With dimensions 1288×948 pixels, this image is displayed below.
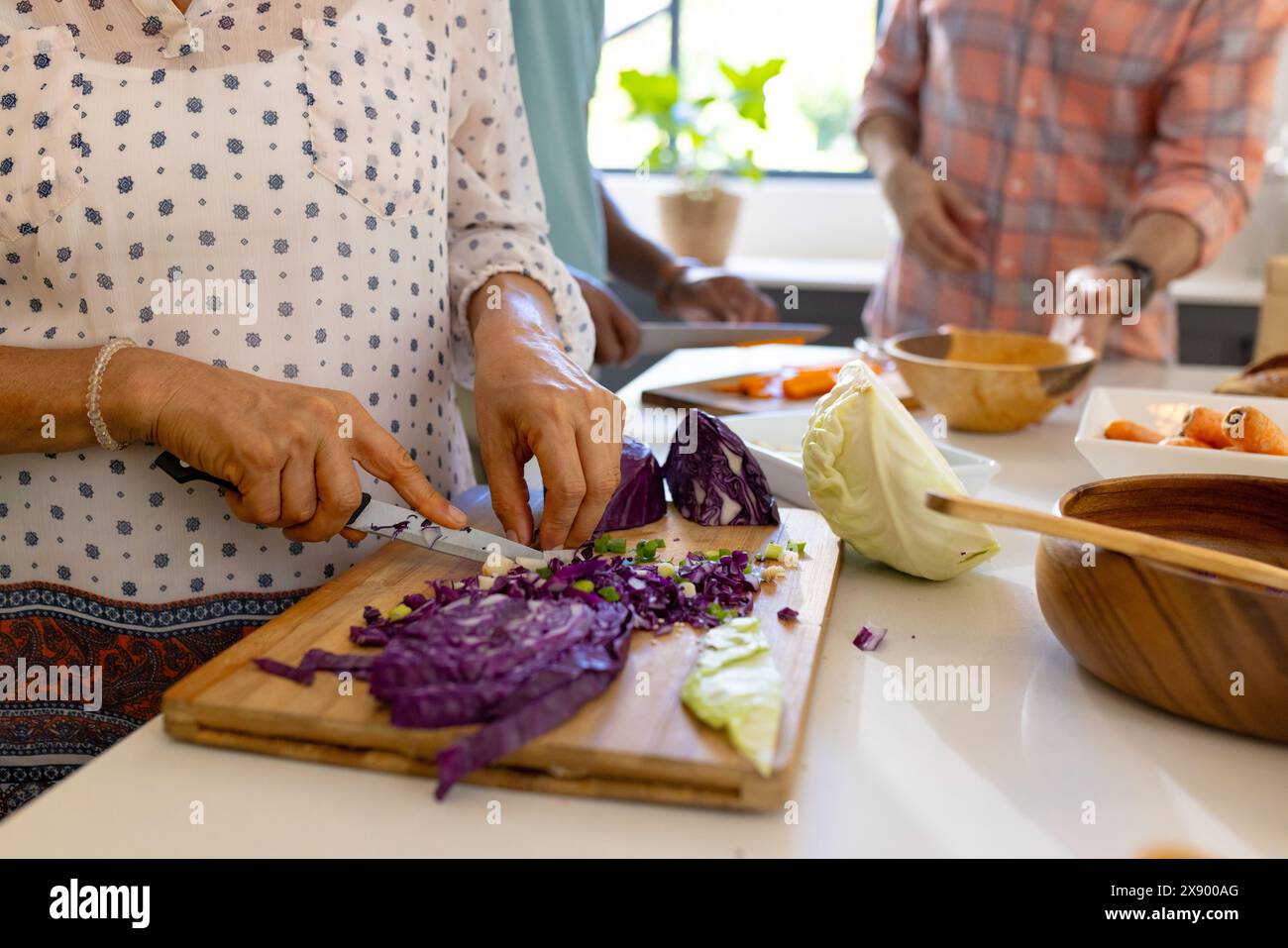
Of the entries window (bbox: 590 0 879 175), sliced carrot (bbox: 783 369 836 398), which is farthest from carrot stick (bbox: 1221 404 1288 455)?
window (bbox: 590 0 879 175)

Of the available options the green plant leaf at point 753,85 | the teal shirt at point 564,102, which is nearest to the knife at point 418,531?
the teal shirt at point 564,102

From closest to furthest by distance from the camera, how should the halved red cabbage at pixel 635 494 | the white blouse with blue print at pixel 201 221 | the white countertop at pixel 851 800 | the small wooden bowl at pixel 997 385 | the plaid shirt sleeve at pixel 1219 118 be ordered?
the white countertop at pixel 851 800 → the white blouse with blue print at pixel 201 221 → the halved red cabbage at pixel 635 494 → the small wooden bowl at pixel 997 385 → the plaid shirt sleeve at pixel 1219 118

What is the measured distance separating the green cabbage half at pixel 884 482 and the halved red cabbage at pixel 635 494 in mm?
184

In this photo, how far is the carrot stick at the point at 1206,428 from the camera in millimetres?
1277

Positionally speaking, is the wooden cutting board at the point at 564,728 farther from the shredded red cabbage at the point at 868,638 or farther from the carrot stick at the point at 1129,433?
the carrot stick at the point at 1129,433

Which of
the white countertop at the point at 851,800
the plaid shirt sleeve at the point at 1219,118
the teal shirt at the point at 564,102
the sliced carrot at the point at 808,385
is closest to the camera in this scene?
the white countertop at the point at 851,800

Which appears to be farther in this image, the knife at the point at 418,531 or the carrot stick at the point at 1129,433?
the carrot stick at the point at 1129,433

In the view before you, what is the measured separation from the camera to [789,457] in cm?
145

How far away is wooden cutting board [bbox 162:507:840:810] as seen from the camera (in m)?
0.74

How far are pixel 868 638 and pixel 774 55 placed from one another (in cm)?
407

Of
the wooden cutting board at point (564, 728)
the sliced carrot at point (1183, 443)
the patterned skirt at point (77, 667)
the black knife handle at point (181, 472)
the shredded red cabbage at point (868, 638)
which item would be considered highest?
the black knife handle at point (181, 472)

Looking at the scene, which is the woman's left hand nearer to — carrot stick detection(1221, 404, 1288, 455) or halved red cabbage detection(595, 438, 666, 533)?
halved red cabbage detection(595, 438, 666, 533)

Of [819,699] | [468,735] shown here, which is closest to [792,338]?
[819,699]
